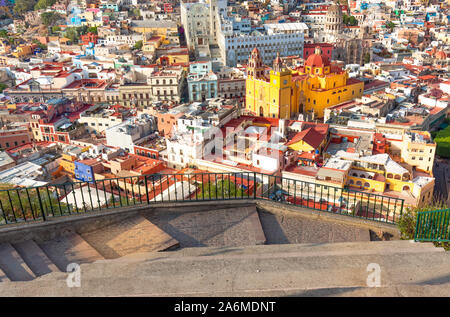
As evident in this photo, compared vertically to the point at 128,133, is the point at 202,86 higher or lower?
higher

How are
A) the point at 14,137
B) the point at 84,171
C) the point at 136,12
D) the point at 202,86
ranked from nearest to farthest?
the point at 84,171, the point at 14,137, the point at 202,86, the point at 136,12

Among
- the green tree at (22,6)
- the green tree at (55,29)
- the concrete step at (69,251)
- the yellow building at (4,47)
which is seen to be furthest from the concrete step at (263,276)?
the green tree at (22,6)

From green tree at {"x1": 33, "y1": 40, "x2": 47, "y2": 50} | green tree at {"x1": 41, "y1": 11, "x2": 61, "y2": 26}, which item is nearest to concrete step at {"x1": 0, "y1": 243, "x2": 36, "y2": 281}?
green tree at {"x1": 33, "y1": 40, "x2": 47, "y2": 50}

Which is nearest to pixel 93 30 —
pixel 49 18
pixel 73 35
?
pixel 73 35

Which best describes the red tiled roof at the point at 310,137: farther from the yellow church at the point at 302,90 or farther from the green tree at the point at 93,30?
the green tree at the point at 93,30

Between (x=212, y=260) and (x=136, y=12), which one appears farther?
(x=136, y=12)

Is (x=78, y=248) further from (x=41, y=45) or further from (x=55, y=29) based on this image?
(x=55, y=29)
